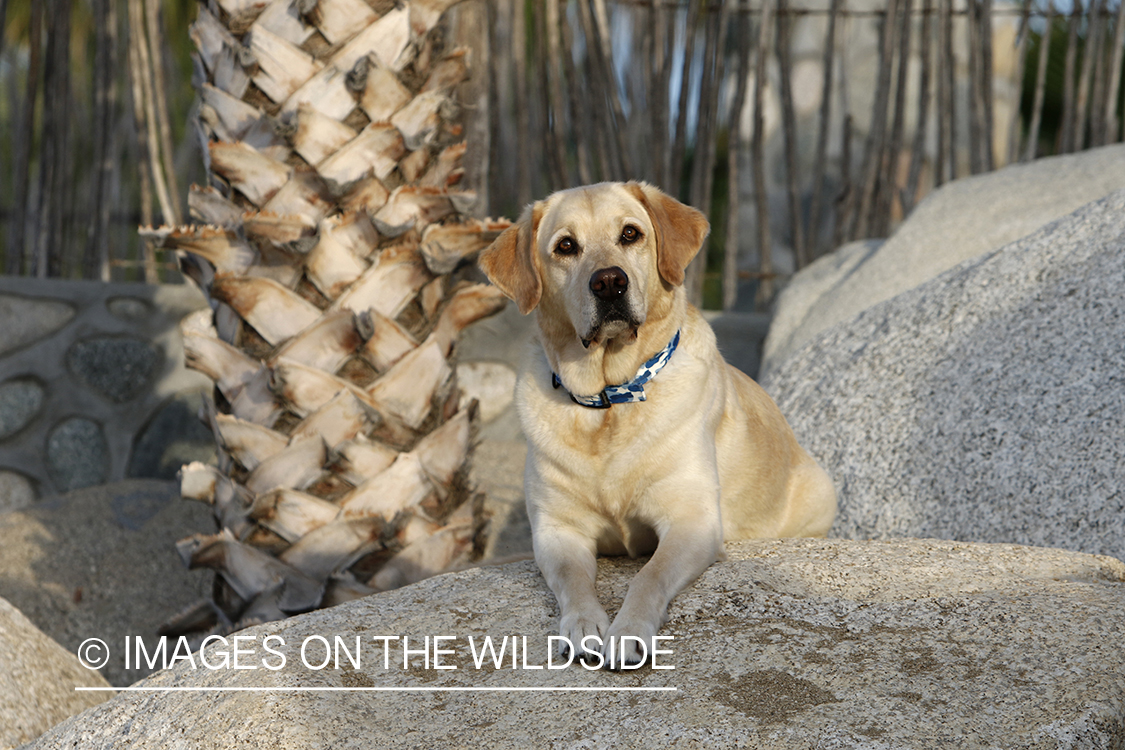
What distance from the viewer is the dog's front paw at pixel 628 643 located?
191 centimetres

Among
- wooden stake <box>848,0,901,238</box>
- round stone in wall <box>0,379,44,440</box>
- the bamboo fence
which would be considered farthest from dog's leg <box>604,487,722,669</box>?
round stone in wall <box>0,379,44,440</box>

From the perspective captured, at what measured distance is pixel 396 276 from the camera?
3.02 metres

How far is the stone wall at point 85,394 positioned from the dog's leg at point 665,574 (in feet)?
11.7

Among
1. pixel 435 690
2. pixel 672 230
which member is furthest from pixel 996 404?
pixel 435 690

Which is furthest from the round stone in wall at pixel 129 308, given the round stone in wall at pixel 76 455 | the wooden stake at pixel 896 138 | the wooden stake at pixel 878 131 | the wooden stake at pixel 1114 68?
the wooden stake at pixel 1114 68

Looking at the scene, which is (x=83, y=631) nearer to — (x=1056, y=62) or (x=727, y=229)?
(x=727, y=229)

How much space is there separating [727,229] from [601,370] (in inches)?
128

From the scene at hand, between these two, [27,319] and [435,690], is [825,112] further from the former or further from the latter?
[27,319]

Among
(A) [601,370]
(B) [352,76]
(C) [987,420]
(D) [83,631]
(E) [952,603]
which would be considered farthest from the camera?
(D) [83,631]

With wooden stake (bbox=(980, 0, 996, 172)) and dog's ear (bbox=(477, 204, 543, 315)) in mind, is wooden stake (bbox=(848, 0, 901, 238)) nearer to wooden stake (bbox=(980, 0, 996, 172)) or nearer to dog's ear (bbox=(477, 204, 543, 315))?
wooden stake (bbox=(980, 0, 996, 172))

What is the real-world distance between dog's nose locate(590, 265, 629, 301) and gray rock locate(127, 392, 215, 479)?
3.41 metres

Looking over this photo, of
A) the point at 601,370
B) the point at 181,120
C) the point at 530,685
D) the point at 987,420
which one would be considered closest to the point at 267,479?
the point at 601,370

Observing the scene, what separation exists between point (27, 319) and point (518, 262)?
373 centimetres

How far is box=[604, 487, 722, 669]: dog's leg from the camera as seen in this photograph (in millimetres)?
1944
